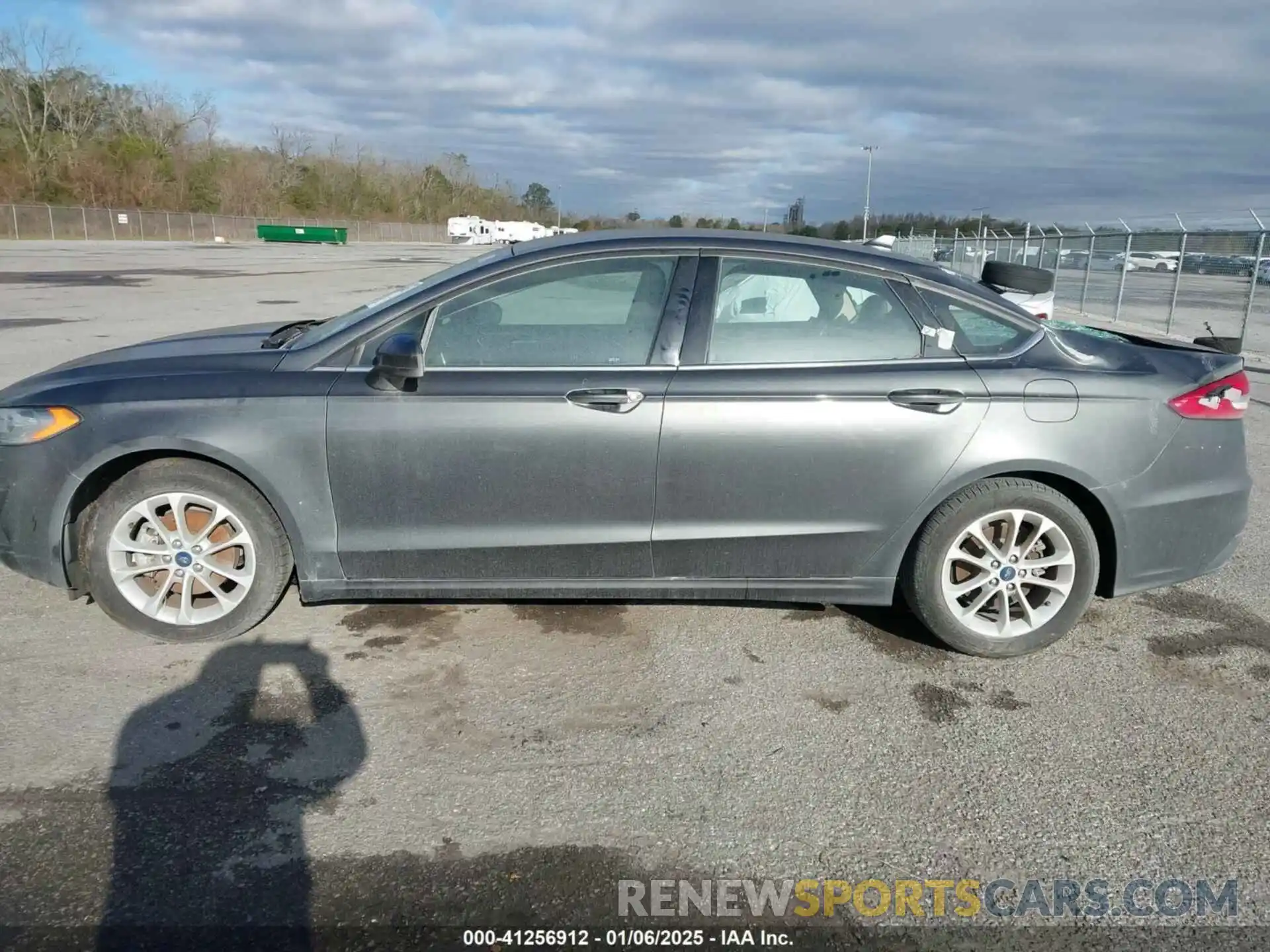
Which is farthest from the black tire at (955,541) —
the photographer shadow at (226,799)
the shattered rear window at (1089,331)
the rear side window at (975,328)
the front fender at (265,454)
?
the front fender at (265,454)

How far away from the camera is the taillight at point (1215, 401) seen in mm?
3629

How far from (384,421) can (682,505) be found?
122cm

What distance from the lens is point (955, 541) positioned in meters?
3.62

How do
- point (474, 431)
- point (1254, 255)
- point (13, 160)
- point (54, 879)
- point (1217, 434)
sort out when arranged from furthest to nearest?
point (13, 160), point (1254, 255), point (1217, 434), point (474, 431), point (54, 879)

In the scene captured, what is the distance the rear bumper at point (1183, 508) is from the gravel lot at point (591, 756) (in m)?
0.39

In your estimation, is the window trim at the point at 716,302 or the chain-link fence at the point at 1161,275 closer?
the window trim at the point at 716,302

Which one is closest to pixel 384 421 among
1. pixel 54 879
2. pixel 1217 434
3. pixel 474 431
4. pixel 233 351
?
pixel 474 431

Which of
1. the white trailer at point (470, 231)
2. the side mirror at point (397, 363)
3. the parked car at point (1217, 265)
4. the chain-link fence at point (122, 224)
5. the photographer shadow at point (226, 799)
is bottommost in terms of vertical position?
the photographer shadow at point (226, 799)

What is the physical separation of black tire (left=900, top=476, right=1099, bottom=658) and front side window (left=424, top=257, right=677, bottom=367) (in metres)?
1.40

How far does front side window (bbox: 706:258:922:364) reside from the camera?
11.8 ft

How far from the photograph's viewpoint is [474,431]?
11.4 feet

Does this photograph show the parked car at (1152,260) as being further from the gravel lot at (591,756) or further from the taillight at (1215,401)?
the gravel lot at (591,756)

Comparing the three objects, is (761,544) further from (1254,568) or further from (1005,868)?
(1254,568)

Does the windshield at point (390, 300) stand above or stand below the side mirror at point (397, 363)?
→ above
